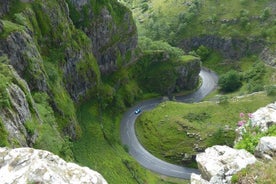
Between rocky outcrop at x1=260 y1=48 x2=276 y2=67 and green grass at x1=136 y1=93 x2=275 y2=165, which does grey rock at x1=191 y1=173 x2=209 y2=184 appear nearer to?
green grass at x1=136 y1=93 x2=275 y2=165

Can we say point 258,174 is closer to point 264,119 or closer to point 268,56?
point 264,119

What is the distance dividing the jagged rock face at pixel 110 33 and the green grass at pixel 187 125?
91.3 feet

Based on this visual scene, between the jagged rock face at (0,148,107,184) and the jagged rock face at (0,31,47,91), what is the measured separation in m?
47.7

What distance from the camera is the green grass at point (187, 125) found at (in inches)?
4737

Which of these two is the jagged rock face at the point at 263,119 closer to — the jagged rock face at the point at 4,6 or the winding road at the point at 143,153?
the jagged rock face at the point at 4,6

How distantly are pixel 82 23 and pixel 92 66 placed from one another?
1701cm

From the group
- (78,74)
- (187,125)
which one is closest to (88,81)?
(78,74)

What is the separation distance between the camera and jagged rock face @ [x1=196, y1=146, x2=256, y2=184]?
30.6 metres

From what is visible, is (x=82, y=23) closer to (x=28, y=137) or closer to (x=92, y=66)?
(x=92, y=66)

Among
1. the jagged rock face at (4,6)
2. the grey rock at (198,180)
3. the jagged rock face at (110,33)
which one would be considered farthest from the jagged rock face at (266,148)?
the jagged rock face at (110,33)

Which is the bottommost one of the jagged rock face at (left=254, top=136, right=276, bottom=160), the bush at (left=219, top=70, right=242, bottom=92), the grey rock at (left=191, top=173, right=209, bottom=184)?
the bush at (left=219, top=70, right=242, bottom=92)

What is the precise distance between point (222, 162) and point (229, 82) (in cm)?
14923

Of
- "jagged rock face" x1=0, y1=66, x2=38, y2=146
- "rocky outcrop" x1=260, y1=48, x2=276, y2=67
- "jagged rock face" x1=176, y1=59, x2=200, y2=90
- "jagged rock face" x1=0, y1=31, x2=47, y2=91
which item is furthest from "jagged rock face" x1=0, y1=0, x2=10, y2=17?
"rocky outcrop" x1=260, y1=48, x2=276, y2=67

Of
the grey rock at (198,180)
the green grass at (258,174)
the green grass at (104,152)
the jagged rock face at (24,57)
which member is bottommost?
the green grass at (104,152)
